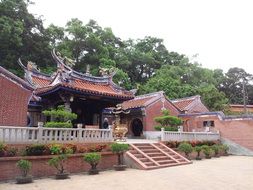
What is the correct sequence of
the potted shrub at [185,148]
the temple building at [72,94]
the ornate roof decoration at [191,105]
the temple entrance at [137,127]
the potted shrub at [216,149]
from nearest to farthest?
1. the temple building at [72,94]
2. the potted shrub at [185,148]
3. the potted shrub at [216,149]
4. the temple entrance at [137,127]
5. the ornate roof decoration at [191,105]

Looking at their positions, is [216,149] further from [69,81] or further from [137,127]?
[69,81]

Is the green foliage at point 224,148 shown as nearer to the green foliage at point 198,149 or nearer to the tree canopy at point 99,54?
the green foliage at point 198,149

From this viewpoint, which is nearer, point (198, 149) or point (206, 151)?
point (198, 149)

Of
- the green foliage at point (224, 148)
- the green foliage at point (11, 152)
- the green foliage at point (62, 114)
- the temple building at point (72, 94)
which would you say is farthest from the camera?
the green foliage at point (224, 148)

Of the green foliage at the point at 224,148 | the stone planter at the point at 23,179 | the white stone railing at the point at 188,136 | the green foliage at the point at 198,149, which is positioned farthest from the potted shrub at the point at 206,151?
the stone planter at the point at 23,179

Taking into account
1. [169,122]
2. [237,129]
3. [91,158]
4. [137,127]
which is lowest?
[91,158]

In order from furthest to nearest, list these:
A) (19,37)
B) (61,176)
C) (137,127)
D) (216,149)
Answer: (19,37) → (137,127) → (216,149) → (61,176)

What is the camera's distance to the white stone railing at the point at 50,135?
10.8 metres

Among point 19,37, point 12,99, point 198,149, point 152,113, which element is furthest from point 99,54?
point 12,99

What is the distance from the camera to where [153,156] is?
15.0m

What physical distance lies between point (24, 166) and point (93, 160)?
2951 mm

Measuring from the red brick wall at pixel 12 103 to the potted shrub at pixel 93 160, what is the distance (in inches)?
172

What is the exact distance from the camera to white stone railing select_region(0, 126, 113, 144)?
10.8m

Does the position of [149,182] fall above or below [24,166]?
below
